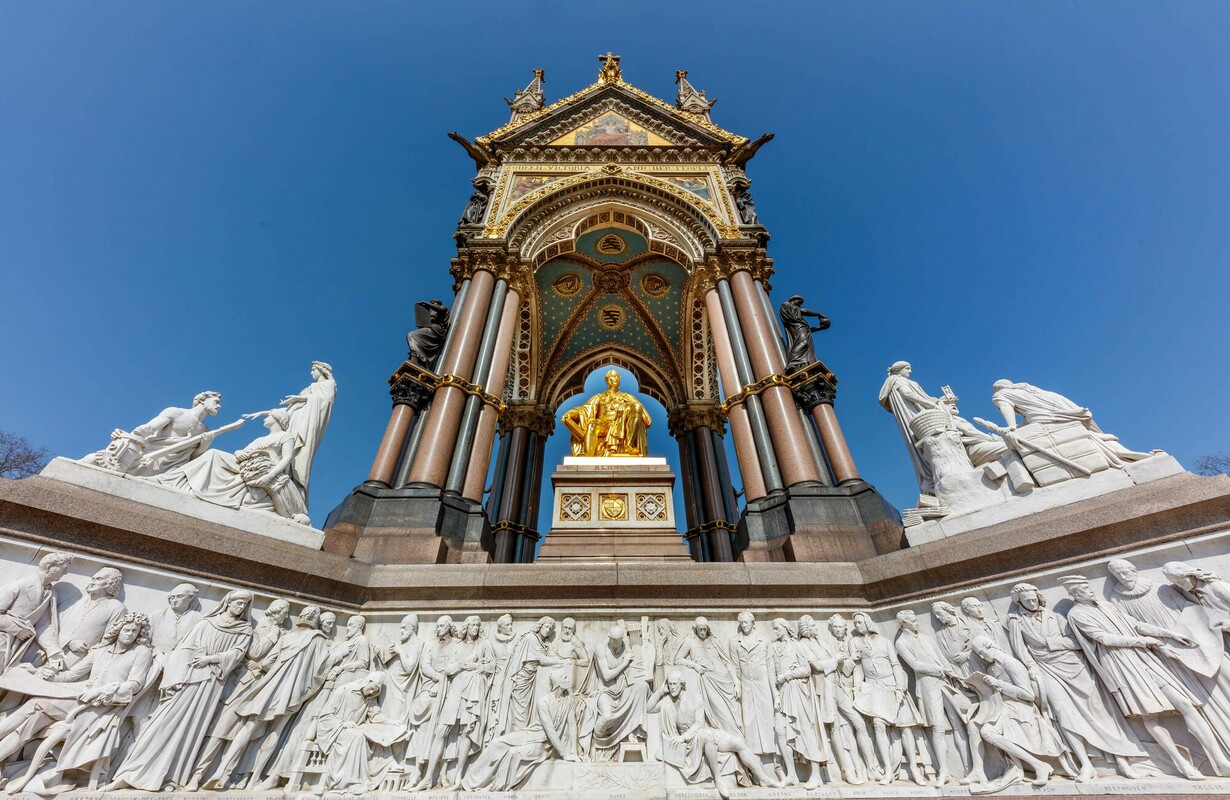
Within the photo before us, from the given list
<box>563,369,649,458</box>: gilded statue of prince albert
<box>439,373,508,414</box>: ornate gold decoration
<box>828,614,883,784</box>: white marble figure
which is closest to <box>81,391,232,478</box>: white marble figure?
<box>439,373,508,414</box>: ornate gold decoration

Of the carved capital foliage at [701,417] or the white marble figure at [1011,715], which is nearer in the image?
the white marble figure at [1011,715]

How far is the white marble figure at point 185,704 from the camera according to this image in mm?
3678

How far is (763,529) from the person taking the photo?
7230mm

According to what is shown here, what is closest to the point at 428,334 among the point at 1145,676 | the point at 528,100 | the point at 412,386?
the point at 412,386

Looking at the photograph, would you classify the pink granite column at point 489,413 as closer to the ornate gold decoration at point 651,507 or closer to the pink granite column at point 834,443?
the ornate gold decoration at point 651,507

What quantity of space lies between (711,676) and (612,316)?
13.6 metres

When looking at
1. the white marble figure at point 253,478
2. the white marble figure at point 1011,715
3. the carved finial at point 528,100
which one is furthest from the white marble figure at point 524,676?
the carved finial at point 528,100

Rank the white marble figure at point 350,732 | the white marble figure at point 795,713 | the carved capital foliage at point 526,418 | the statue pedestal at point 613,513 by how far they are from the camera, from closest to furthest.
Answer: the white marble figure at point 350,732 < the white marble figure at point 795,713 < the statue pedestal at point 613,513 < the carved capital foliage at point 526,418

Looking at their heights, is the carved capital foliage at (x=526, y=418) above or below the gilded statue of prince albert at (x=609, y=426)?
above

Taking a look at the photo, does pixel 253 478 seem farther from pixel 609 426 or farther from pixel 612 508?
pixel 609 426

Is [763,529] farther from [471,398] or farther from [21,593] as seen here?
[21,593]

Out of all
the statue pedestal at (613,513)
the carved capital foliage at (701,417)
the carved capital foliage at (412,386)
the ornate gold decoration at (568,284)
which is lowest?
the statue pedestal at (613,513)

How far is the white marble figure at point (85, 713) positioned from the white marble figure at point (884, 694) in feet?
19.0

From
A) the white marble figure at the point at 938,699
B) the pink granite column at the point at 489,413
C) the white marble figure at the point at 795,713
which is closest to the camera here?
the white marble figure at the point at 938,699
